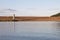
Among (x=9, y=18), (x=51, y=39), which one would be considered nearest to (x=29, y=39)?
(x=51, y=39)

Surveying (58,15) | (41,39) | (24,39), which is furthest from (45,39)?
(58,15)

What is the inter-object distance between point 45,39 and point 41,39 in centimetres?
20

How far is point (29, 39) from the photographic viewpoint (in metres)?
10.6

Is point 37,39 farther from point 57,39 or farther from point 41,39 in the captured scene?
point 57,39

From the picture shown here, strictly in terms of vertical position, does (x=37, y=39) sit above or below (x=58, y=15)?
below

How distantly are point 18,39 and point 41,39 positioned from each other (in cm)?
118

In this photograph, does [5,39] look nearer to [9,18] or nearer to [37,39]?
[37,39]

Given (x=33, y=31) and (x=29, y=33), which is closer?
(x=29, y=33)

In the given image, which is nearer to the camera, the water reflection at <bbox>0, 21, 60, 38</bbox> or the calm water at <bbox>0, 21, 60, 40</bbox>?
the calm water at <bbox>0, 21, 60, 40</bbox>

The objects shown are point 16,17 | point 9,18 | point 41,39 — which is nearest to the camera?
Answer: point 41,39

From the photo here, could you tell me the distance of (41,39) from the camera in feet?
34.3

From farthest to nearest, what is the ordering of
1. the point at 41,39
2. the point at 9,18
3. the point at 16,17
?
the point at 9,18, the point at 16,17, the point at 41,39

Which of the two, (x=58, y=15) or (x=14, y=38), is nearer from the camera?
(x=14, y=38)

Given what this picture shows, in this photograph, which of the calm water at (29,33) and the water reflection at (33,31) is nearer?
the calm water at (29,33)
